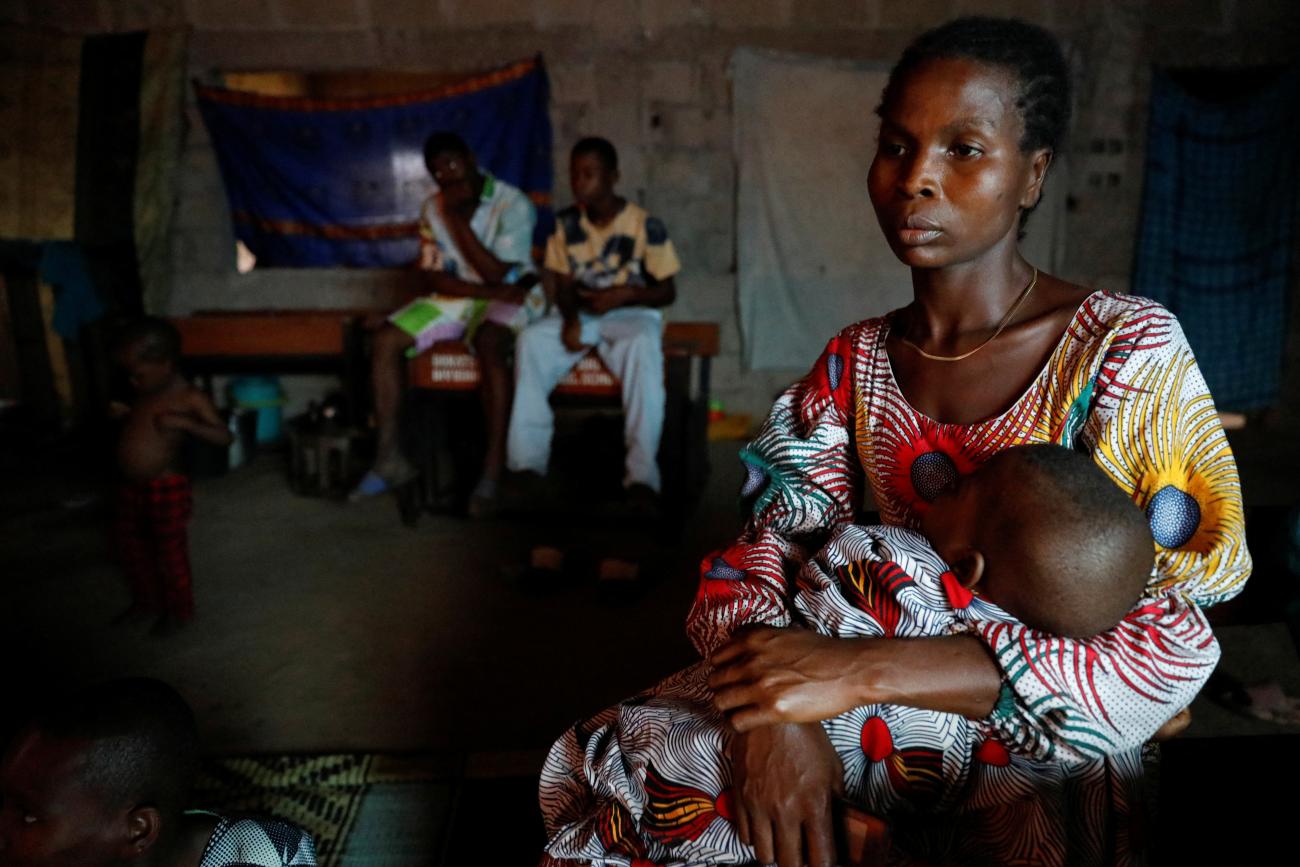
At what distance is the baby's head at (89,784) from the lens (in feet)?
3.63

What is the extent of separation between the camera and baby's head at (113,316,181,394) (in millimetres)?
2648

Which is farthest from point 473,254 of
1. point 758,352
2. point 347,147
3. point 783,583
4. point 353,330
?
point 783,583

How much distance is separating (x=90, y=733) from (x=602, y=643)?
64.5 inches

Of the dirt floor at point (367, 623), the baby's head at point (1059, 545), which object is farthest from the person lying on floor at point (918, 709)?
the dirt floor at point (367, 623)

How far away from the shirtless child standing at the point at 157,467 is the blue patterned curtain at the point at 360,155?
282cm

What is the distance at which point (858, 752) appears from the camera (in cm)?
104

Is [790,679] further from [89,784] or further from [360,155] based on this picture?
[360,155]

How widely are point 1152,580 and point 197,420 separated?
2726 mm

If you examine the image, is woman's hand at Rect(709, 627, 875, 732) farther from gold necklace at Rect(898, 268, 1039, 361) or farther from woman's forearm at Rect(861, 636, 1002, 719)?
gold necklace at Rect(898, 268, 1039, 361)

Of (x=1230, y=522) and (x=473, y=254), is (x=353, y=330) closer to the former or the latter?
(x=473, y=254)

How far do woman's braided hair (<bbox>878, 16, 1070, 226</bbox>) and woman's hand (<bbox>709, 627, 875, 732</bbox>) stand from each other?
704 millimetres

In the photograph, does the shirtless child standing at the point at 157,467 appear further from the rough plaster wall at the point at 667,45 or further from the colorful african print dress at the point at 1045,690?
the rough plaster wall at the point at 667,45

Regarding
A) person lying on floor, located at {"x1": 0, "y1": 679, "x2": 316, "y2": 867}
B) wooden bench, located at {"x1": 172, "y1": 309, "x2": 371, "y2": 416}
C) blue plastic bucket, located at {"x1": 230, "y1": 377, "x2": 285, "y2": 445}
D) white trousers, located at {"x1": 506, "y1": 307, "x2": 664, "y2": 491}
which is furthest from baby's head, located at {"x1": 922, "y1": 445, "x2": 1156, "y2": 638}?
blue plastic bucket, located at {"x1": 230, "y1": 377, "x2": 285, "y2": 445}

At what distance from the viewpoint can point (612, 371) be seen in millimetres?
3701
